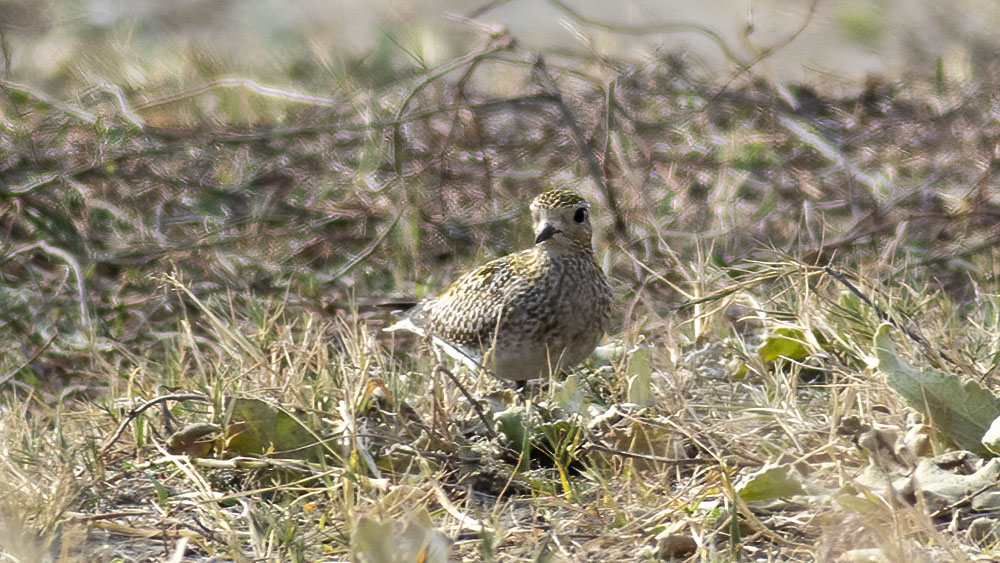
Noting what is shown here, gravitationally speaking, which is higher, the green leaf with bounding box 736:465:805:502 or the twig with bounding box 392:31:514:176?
the green leaf with bounding box 736:465:805:502

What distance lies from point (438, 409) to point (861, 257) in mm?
3317

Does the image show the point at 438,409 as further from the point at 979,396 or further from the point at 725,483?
the point at 979,396

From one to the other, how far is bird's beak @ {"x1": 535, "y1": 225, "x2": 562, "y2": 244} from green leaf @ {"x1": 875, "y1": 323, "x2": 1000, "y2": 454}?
6.68ft

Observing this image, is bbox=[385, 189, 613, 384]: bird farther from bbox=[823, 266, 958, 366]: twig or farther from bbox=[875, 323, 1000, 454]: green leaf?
bbox=[875, 323, 1000, 454]: green leaf

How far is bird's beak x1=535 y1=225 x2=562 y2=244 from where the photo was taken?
15.0 ft

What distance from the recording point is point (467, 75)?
21.2ft

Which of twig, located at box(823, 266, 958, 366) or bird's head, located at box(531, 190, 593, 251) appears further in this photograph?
bird's head, located at box(531, 190, 593, 251)

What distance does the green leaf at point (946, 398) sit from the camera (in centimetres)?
261

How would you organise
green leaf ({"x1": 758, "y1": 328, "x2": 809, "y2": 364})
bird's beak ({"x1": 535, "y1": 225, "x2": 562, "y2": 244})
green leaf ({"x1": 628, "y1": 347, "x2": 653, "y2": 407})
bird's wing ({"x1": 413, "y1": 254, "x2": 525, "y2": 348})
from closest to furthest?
green leaf ({"x1": 628, "y1": 347, "x2": 653, "y2": 407}), green leaf ({"x1": 758, "y1": 328, "x2": 809, "y2": 364}), bird's wing ({"x1": 413, "y1": 254, "x2": 525, "y2": 348}), bird's beak ({"x1": 535, "y1": 225, "x2": 562, "y2": 244})

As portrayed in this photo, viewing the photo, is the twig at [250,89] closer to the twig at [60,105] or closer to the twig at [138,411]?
the twig at [60,105]

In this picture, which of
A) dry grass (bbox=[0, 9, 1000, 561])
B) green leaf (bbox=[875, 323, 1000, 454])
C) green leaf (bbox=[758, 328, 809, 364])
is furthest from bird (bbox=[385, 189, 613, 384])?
green leaf (bbox=[875, 323, 1000, 454])

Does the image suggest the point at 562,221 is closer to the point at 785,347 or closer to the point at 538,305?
the point at 538,305

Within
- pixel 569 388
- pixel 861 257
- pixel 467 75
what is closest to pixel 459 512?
pixel 569 388

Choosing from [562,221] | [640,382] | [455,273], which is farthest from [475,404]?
[455,273]
